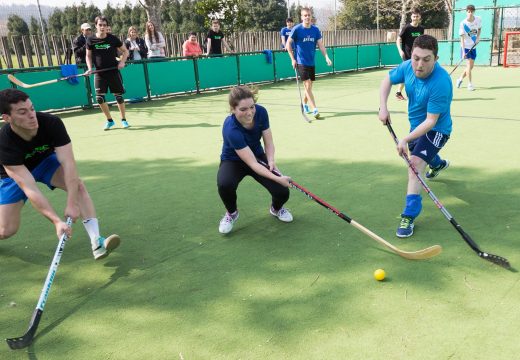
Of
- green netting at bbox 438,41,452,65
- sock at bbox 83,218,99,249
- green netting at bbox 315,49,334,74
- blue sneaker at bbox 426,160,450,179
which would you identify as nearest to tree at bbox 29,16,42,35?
green netting at bbox 315,49,334,74

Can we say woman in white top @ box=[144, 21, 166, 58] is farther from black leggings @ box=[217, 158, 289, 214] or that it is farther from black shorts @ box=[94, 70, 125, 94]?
black leggings @ box=[217, 158, 289, 214]

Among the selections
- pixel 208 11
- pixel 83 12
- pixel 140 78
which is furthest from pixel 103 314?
pixel 83 12

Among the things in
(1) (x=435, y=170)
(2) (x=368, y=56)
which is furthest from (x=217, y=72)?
(1) (x=435, y=170)

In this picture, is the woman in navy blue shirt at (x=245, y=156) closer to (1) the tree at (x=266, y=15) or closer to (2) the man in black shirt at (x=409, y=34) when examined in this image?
(2) the man in black shirt at (x=409, y=34)

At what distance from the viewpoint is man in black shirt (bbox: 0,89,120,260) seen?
295cm

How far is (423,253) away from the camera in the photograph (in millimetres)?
2986

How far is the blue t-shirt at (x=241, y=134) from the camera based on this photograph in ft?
11.6

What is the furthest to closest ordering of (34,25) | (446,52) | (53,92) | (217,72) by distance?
(446,52) < (34,25) < (217,72) < (53,92)

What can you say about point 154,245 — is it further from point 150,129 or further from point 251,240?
point 150,129

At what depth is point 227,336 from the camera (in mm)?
2400

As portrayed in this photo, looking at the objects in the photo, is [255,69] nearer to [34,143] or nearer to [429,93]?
[429,93]

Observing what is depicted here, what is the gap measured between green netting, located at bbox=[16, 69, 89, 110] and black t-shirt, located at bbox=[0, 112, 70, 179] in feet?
23.7

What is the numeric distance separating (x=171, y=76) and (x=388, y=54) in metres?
10.8

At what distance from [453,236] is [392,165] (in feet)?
6.11
